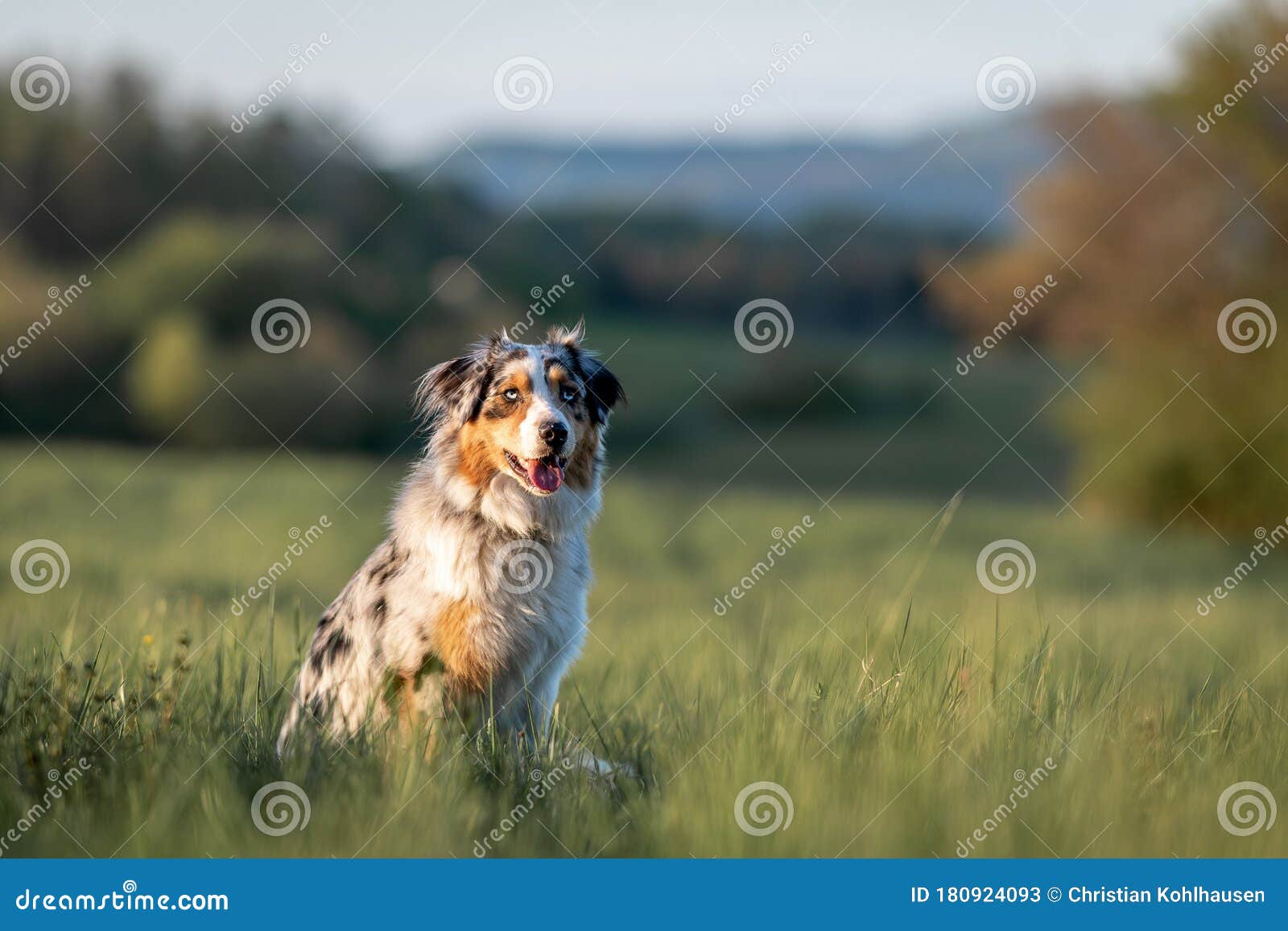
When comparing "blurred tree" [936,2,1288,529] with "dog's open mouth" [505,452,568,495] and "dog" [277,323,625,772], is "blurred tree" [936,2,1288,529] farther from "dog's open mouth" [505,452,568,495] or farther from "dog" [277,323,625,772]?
"dog's open mouth" [505,452,568,495]

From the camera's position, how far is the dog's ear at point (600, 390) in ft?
20.5

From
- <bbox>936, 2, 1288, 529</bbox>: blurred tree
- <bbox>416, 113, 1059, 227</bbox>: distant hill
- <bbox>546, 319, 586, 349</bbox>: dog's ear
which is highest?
<bbox>416, 113, 1059, 227</bbox>: distant hill

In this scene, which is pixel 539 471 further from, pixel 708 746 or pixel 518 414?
pixel 708 746

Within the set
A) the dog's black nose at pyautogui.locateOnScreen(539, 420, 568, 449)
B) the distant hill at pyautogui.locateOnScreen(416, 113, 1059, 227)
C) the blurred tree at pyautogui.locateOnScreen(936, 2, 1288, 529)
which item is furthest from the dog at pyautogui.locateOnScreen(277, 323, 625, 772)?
the distant hill at pyautogui.locateOnScreen(416, 113, 1059, 227)

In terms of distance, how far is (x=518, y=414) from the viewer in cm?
575

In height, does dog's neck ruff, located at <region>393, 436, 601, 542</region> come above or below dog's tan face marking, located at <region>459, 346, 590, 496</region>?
below

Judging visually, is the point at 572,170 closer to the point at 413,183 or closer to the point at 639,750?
the point at 413,183

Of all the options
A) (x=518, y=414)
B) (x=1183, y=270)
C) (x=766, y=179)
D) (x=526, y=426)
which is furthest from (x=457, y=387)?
(x=766, y=179)

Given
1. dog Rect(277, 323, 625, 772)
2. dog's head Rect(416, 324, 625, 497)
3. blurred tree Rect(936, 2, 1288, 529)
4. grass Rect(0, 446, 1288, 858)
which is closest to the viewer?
grass Rect(0, 446, 1288, 858)

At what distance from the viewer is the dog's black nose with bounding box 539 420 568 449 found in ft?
18.3

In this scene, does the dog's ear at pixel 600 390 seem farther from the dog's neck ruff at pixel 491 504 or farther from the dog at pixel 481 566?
the dog's neck ruff at pixel 491 504

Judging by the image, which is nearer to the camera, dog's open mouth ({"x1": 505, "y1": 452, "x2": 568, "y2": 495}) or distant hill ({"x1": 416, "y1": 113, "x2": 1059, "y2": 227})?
dog's open mouth ({"x1": 505, "y1": 452, "x2": 568, "y2": 495})

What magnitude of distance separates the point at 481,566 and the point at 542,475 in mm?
561

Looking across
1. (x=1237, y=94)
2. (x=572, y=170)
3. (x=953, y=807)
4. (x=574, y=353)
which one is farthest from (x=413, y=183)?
(x=953, y=807)
